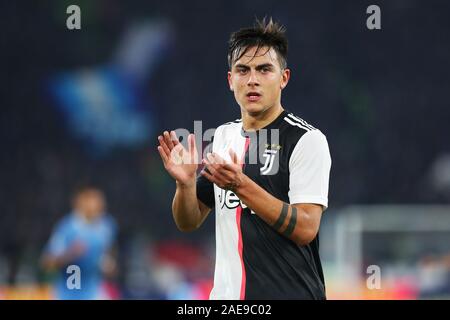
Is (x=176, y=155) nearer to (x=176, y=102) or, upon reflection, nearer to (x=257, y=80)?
(x=257, y=80)

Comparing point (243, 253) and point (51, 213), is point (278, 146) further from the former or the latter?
point (51, 213)

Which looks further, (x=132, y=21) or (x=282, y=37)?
(x=132, y=21)

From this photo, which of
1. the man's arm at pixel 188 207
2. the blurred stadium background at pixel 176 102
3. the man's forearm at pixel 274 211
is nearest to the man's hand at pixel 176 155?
the man's arm at pixel 188 207

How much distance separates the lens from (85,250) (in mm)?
9688

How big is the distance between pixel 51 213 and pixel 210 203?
11834 millimetres

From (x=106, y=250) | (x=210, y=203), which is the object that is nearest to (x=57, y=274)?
(x=106, y=250)

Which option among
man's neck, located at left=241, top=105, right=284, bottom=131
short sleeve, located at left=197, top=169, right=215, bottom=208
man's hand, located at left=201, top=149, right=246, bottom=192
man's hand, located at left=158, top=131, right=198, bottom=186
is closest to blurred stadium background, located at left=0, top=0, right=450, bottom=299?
short sleeve, located at left=197, top=169, right=215, bottom=208

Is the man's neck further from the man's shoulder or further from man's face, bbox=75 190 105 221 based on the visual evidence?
man's face, bbox=75 190 105 221

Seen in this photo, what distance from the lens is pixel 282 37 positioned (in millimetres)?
4227

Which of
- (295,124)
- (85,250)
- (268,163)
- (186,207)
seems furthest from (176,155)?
(85,250)

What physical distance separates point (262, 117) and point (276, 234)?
638 mm

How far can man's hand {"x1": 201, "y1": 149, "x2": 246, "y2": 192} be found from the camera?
3.65 metres

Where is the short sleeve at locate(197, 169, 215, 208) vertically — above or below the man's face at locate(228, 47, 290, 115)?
below

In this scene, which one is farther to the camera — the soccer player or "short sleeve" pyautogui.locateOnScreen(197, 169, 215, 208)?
"short sleeve" pyautogui.locateOnScreen(197, 169, 215, 208)
